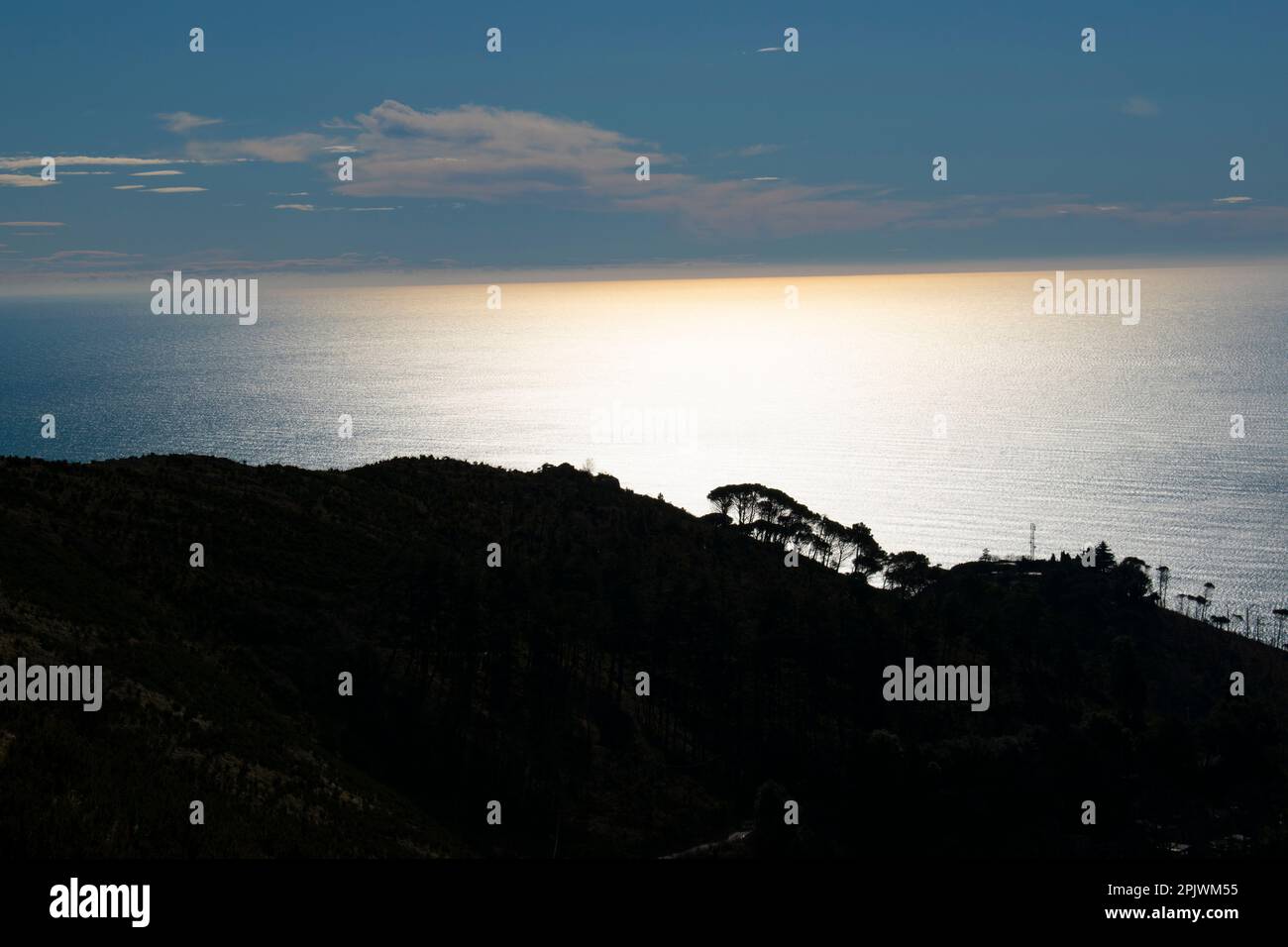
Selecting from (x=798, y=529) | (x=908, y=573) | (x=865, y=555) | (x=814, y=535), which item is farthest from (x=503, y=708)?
(x=908, y=573)

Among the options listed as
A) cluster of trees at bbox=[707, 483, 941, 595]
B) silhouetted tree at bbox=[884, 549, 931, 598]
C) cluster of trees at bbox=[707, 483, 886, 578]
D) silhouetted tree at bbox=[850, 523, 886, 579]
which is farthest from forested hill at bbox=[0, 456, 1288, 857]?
cluster of trees at bbox=[707, 483, 886, 578]

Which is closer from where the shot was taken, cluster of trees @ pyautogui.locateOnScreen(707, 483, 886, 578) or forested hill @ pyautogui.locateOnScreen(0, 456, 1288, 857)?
forested hill @ pyautogui.locateOnScreen(0, 456, 1288, 857)

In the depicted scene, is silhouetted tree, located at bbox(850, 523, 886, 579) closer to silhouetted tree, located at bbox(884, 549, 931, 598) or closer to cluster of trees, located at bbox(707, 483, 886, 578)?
cluster of trees, located at bbox(707, 483, 886, 578)

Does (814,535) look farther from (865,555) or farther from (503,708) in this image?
(503,708)

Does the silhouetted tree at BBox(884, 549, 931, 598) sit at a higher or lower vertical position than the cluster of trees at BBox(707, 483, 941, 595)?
lower

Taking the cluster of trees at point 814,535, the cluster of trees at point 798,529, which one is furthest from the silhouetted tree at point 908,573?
the cluster of trees at point 798,529
